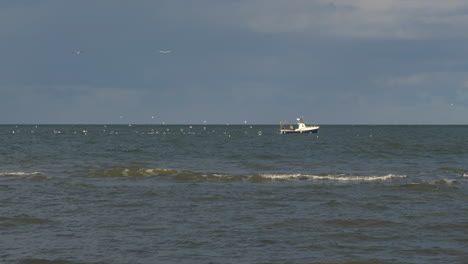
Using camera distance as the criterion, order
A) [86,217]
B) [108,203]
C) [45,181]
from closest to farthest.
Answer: [86,217] → [108,203] → [45,181]

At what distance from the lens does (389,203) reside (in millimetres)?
25766

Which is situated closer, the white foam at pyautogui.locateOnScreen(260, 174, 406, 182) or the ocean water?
the ocean water

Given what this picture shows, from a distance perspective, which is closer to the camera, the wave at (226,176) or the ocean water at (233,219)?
the ocean water at (233,219)

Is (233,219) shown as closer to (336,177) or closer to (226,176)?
(226,176)

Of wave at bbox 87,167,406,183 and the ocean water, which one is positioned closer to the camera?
the ocean water

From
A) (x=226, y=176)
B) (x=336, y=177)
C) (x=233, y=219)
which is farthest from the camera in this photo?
(x=226, y=176)

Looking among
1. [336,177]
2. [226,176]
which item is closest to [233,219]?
[226,176]

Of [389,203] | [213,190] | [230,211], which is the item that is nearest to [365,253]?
[230,211]

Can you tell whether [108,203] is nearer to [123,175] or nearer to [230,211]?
[230,211]

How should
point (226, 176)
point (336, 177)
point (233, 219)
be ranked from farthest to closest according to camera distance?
point (226, 176)
point (336, 177)
point (233, 219)

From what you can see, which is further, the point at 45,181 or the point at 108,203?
the point at 45,181

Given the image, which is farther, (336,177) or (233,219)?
(336,177)

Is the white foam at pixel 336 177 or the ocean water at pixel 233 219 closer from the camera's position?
the ocean water at pixel 233 219

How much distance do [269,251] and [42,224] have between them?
8766 millimetres
